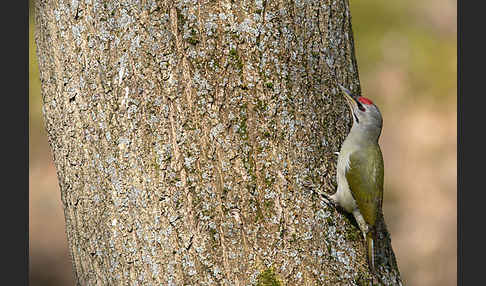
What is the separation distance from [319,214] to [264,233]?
27 cm

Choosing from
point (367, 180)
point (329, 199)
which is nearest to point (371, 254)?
point (329, 199)

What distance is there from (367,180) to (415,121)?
5300 millimetres

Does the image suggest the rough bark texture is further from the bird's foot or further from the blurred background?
the blurred background

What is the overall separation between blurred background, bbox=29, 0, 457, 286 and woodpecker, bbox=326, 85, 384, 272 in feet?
14.2

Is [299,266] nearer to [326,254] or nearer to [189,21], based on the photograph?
[326,254]

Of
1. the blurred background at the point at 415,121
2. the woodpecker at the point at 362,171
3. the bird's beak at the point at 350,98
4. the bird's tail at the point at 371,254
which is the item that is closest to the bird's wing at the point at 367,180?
the woodpecker at the point at 362,171

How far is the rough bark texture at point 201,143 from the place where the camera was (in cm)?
222

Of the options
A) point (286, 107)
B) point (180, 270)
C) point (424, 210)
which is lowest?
point (424, 210)

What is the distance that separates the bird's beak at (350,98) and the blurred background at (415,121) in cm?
470

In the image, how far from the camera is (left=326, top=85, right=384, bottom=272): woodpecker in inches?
97.0

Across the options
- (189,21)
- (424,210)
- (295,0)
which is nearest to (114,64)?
(189,21)

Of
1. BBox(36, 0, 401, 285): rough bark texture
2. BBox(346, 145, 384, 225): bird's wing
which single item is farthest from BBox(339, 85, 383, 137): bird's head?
BBox(36, 0, 401, 285): rough bark texture

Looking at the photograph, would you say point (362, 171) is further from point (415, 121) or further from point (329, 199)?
point (415, 121)

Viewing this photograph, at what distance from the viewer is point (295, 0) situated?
2.36 metres
